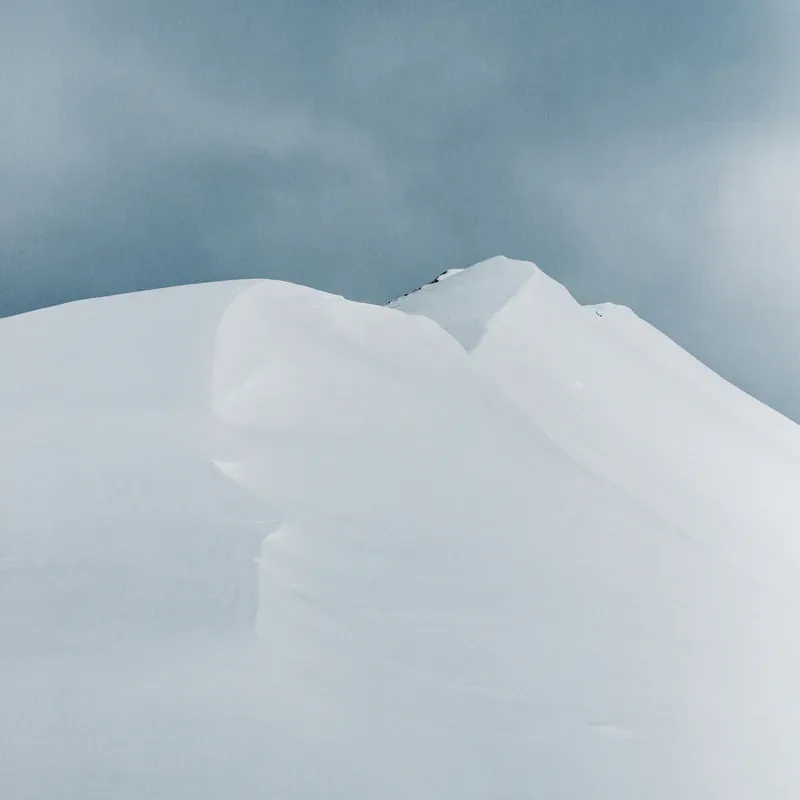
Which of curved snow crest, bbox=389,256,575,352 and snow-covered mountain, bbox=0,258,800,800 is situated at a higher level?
curved snow crest, bbox=389,256,575,352

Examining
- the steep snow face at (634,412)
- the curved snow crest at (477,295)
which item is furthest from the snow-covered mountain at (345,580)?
the curved snow crest at (477,295)

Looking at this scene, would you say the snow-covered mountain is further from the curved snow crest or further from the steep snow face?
the curved snow crest

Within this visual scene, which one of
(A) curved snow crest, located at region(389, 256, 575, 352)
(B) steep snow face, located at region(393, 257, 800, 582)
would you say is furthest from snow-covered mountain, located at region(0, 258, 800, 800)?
(A) curved snow crest, located at region(389, 256, 575, 352)

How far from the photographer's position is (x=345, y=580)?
6.64 metres

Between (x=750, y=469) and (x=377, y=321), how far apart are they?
651 centimetres

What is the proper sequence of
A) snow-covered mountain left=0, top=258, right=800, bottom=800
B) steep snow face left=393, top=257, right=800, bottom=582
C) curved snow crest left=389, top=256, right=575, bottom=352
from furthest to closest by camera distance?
curved snow crest left=389, top=256, right=575, bottom=352
steep snow face left=393, top=257, right=800, bottom=582
snow-covered mountain left=0, top=258, right=800, bottom=800

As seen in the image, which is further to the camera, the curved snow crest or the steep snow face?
the curved snow crest

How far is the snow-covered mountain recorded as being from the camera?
5.16 m

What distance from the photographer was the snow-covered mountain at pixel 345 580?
16.9 feet

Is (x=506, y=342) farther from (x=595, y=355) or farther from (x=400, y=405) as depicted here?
(x=400, y=405)

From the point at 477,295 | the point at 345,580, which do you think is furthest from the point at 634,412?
the point at 345,580

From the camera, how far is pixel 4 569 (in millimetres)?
6496

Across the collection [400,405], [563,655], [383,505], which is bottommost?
[563,655]

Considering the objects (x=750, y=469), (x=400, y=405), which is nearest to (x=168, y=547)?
(x=400, y=405)
